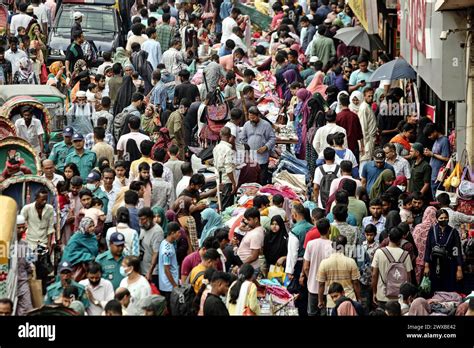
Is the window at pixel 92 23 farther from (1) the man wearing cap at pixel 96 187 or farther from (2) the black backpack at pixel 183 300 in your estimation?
(2) the black backpack at pixel 183 300

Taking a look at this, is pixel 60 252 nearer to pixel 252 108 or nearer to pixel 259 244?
pixel 259 244

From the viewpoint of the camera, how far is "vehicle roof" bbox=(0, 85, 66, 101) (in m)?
26.0

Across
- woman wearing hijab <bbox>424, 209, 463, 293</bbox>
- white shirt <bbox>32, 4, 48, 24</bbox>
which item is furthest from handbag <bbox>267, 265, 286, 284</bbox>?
white shirt <bbox>32, 4, 48, 24</bbox>

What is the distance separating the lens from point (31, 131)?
24000mm

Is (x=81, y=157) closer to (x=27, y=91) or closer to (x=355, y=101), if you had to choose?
(x=27, y=91)

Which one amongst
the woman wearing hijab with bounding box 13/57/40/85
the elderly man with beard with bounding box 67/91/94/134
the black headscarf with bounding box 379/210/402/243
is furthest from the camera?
the woman wearing hijab with bounding box 13/57/40/85

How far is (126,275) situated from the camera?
17188 millimetres

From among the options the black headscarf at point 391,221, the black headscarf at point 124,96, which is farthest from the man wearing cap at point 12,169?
the black headscarf at point 124,96

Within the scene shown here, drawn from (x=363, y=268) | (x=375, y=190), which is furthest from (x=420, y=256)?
(x=375, y=190)

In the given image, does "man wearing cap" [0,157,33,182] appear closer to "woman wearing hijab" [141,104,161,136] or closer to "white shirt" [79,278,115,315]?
"white shirt" [79,278,115,315]

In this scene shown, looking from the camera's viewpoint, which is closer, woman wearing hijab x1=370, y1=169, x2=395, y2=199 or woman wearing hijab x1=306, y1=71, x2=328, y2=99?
woman wearing hijab x1=370, y1=169, x2=395, y2=199

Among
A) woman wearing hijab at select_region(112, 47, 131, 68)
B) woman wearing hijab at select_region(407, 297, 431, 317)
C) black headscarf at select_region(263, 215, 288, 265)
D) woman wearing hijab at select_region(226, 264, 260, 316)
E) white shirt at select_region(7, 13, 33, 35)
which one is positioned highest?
white shirt at select_region(7, 13, 33, 35)

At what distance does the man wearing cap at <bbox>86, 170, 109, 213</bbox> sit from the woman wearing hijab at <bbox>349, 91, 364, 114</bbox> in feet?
19.8

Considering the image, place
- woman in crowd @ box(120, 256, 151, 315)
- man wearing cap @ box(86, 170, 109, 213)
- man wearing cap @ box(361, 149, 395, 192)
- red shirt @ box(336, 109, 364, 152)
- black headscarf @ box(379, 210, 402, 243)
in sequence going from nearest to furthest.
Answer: woman in crowd @ box(120, 256, 151, 315) < black headscarf @ box(379, 210, 402, 243) < man wearing cap @ box(86, 170, 109, 213) < man wearing cap @ box(361, 149, 395, 192) < red shirt @ box(336, 109, 364, 152)
